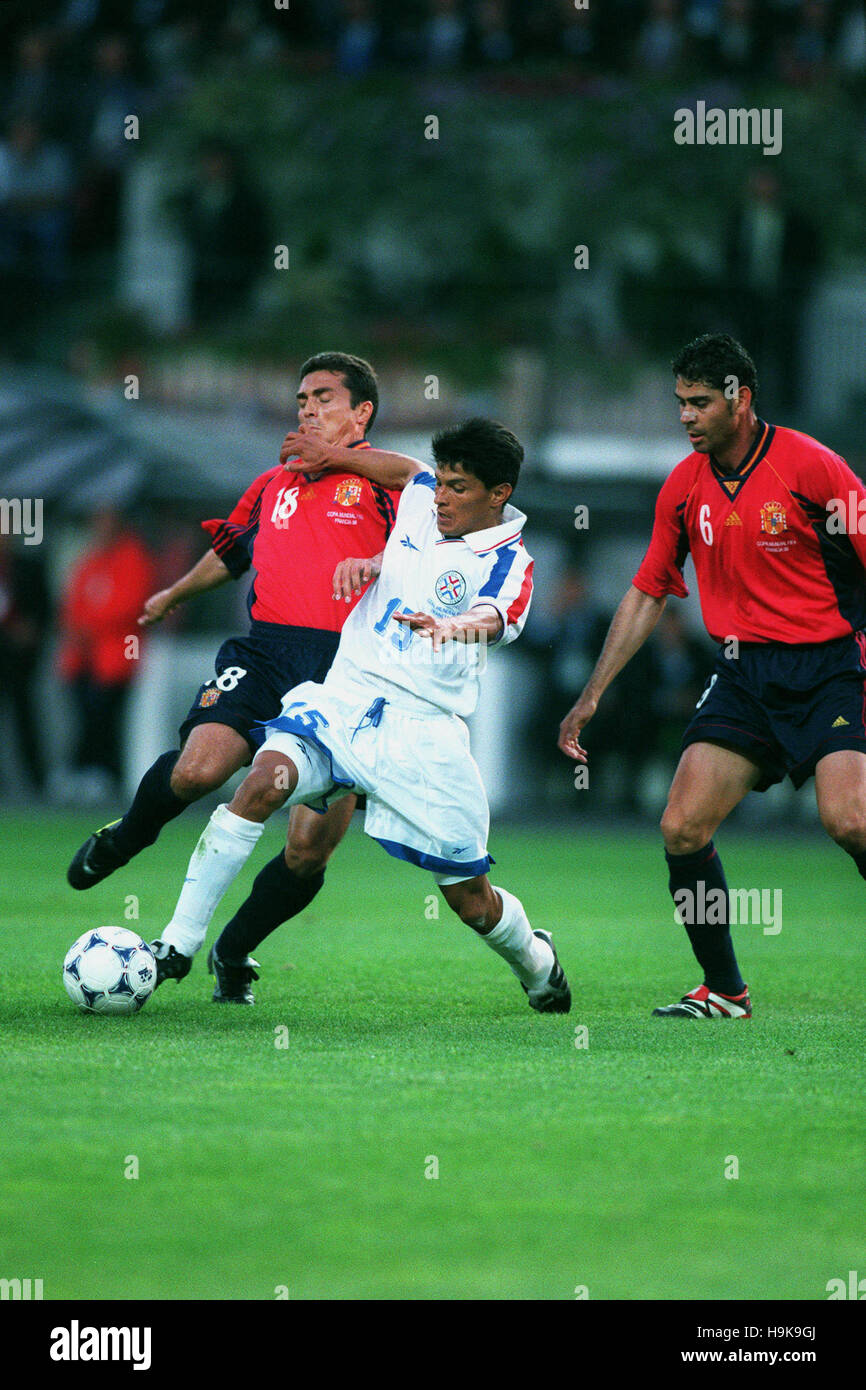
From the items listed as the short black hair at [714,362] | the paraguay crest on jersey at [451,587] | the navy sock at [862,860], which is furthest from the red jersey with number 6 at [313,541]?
the navy sock at [862,860]

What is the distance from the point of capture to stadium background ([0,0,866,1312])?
534 centimetres

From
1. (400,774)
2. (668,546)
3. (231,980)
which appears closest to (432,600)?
(400,774)

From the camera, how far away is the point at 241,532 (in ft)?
23.5

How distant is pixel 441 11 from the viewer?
69.5ft

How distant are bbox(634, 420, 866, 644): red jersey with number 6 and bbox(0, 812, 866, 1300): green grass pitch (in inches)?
54.2

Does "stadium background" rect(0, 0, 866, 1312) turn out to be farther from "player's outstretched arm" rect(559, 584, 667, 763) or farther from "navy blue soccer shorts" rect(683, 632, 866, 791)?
"player's outstretched arm" rect(559, 584, 667, 763)

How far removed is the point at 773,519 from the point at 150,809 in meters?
2.32

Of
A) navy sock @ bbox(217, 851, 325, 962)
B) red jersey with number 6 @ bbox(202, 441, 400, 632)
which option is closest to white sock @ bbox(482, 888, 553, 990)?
navy sock @ bbox(217, 851, 325, 962)

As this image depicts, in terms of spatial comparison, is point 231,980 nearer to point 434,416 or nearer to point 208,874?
point 208,874

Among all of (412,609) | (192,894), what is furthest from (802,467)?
(192,894)

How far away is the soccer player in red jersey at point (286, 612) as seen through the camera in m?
6.62

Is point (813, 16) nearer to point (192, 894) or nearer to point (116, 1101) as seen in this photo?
point (192, 894)

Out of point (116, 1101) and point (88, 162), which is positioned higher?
point (88, 162)

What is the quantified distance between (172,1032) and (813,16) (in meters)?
17.8
